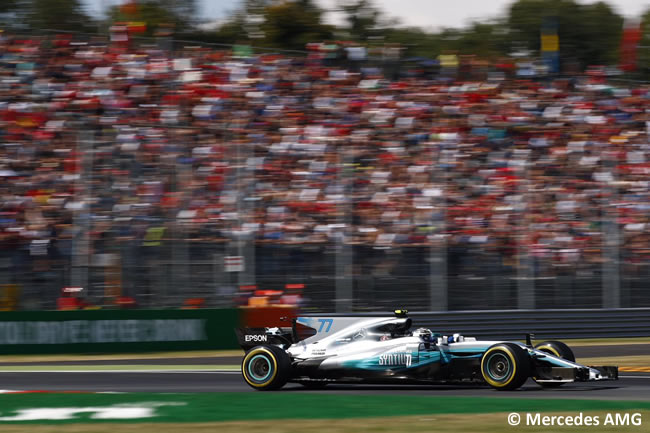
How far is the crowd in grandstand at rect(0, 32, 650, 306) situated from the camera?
17.1 meters

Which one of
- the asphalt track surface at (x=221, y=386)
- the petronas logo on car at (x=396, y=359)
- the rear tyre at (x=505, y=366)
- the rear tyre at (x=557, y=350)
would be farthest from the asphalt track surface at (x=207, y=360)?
the rear tyre at (x=505, y=366)

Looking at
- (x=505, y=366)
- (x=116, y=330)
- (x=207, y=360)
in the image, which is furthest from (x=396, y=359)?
(x=116, y=330)

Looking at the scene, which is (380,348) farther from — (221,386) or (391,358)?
(221,386)

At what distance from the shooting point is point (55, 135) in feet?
60.5

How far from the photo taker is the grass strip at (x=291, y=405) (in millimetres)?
8789

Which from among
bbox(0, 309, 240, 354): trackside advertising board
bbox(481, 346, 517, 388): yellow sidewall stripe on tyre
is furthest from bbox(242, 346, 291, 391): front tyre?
bbox(0, 309, 240, 354): trackside advertising board

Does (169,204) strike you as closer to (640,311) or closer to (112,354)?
(112,354)

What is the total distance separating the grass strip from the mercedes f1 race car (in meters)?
0.32

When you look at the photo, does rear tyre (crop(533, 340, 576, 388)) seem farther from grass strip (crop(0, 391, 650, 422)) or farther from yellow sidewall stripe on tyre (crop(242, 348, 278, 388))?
yellow sidewall stripe on tyre (crop(242, 348, 278, 388))

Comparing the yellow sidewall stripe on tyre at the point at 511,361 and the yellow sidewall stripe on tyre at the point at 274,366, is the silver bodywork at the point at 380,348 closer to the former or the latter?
the yellow sidewall stripe on tyre at the point at 511,361

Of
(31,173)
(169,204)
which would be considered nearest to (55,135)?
(31,173)

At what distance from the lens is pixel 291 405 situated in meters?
9.51

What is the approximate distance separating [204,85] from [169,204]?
4550 millimetres

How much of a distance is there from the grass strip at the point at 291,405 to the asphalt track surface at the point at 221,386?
425 millimetres
